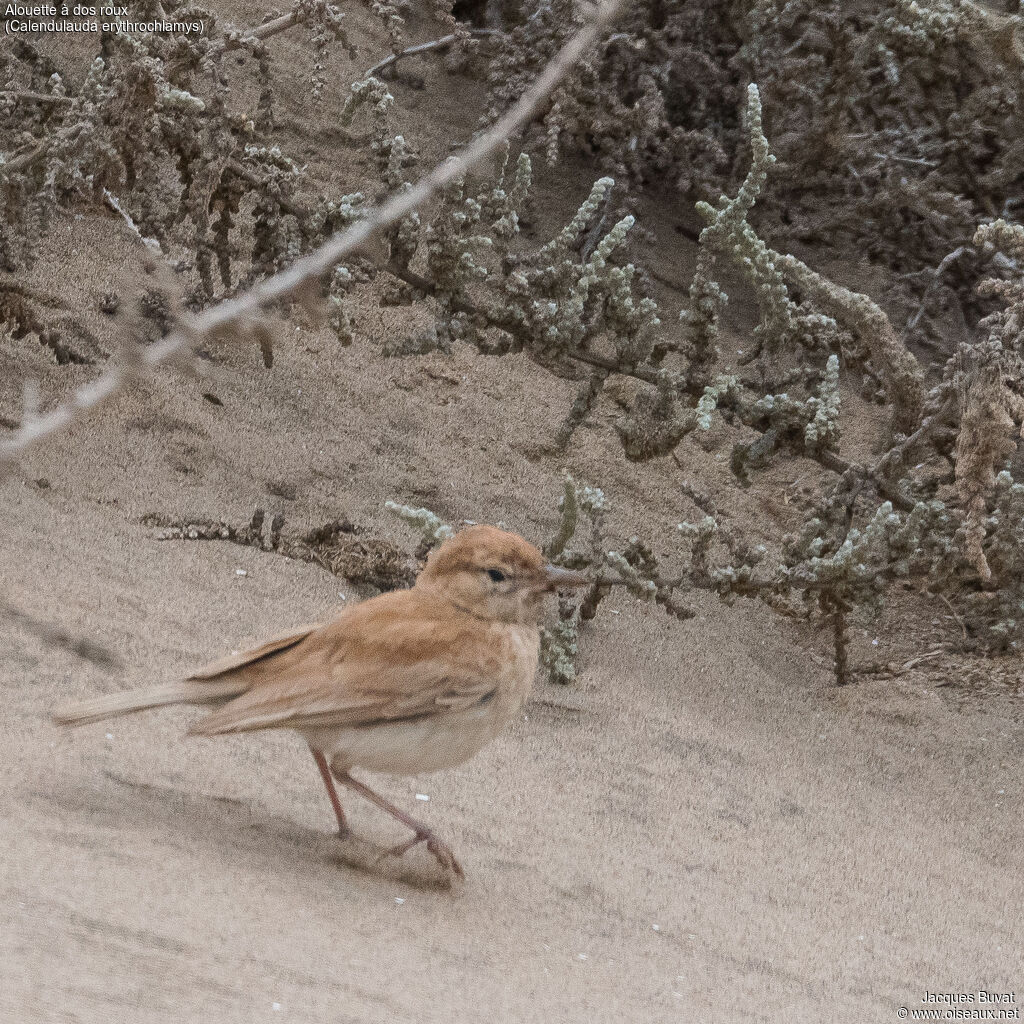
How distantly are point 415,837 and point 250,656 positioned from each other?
629mm

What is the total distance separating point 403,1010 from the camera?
2586 mm

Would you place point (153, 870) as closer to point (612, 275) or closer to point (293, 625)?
point (293, 625)

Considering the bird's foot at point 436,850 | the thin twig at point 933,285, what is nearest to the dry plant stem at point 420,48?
the thin twig at point 933,285

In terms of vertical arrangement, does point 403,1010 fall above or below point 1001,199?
below

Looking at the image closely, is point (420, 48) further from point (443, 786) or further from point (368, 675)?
point (368, 675)

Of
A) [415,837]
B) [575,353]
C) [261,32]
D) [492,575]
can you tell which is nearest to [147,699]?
[415,837]

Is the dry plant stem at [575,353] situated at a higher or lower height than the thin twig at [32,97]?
lower

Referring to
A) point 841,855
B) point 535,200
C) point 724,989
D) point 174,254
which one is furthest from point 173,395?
point 724,989

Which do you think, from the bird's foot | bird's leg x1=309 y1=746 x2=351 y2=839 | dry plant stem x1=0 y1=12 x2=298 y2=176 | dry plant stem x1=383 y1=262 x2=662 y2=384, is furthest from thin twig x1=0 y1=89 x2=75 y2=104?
the bird's foot

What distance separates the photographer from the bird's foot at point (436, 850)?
3.48 m

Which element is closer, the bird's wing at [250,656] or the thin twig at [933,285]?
the bird's wing at [250,656]

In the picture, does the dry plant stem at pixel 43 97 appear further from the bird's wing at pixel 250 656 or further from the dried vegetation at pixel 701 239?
the bird's wing at pixel 250 656

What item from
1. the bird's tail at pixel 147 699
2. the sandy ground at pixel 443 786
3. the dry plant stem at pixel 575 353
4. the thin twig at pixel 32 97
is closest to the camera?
the sandy ground at pixel 443 786

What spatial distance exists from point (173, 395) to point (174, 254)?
0.88m
